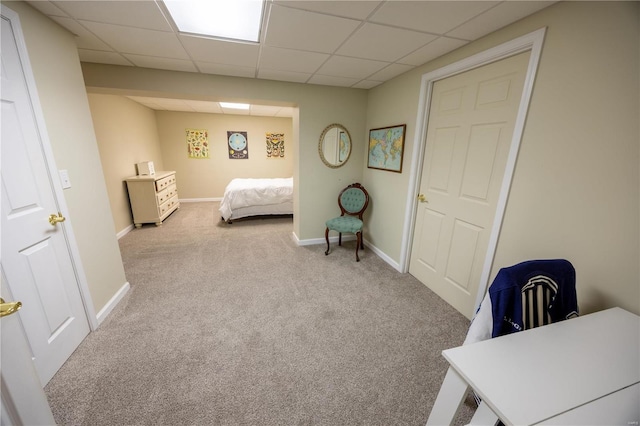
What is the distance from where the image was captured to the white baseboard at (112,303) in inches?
74.4

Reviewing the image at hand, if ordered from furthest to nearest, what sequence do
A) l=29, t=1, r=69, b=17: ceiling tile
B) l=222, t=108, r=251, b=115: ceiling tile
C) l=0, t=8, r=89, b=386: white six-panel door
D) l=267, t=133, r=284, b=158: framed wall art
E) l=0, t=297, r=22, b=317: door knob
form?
1. l=267, t=133, r=284, b=158: framed wall art
2. l=222, t=108, r=251, b=115: ceiling tile
3. l=29, t=1, r=69, b=17: ceiling tile
4. l=0, t=8, r=89, b=386: white six-panel door
5. l=0, t=297, r=22, b=317: door knob

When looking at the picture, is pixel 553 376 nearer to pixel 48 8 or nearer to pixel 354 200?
pixel 354 200

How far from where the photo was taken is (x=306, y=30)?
164 cm

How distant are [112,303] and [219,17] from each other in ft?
7.92

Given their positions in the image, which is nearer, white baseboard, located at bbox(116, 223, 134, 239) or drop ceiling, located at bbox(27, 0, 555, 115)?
drop ceiling, located at bbox(27, 0, 555, 115)

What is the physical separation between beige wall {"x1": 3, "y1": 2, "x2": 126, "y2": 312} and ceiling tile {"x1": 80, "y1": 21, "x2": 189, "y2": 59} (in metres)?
0.23

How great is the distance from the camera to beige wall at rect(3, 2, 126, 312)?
56.9 inches

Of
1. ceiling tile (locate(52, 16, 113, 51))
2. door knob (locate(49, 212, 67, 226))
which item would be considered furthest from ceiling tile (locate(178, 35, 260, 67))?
door knob (locate(49, 212, 67, 226))

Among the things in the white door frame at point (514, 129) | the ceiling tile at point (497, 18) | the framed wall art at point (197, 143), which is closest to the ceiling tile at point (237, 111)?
the framed wall art at point (197, 143)

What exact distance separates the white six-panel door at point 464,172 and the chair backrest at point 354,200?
0.88 meters

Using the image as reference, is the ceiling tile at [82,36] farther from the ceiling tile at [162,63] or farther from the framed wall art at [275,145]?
the framed wall art at [275,145]

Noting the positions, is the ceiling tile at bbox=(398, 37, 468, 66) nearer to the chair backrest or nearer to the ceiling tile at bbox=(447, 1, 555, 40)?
the ceiling tile at bbox=(447, 1, 555, 40)

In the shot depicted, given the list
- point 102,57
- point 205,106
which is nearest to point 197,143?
point 205,106

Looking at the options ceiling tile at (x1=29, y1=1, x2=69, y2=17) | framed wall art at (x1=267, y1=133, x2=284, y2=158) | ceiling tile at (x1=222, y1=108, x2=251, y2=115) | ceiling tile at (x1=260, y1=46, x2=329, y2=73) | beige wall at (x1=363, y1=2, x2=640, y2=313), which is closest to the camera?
beige wall at (x1=363, y1=2, x2=640, y2=313)
